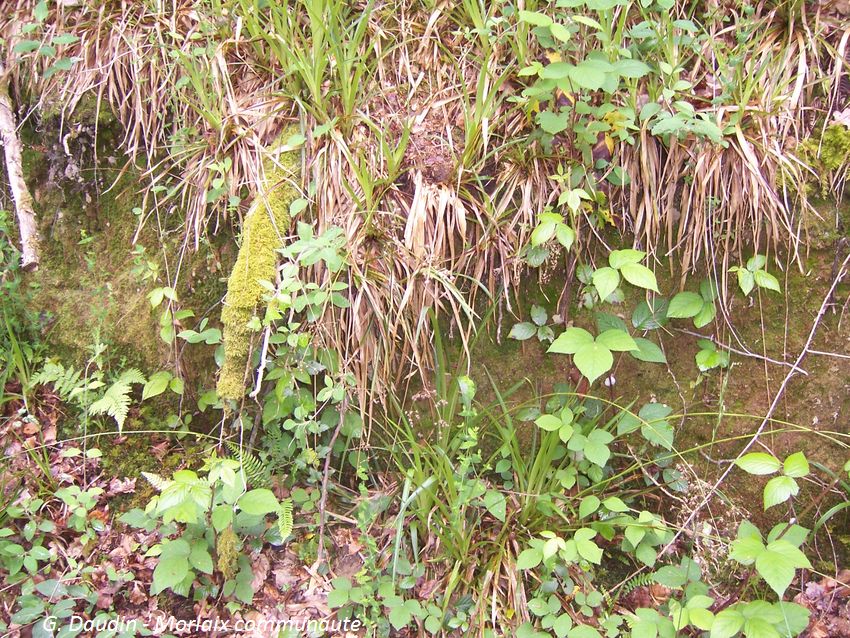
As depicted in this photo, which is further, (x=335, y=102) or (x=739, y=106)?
(x=335, y=102)

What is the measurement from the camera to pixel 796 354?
7.73 ft

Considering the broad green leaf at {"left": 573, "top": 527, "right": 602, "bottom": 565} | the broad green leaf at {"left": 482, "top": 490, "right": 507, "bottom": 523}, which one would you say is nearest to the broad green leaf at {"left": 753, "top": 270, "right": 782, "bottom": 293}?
the broad green leaf at {"left": 573, "top": 527, "right": 602, "bottom": 565}

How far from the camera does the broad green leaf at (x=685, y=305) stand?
2.28m

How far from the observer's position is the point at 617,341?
6.56 ft

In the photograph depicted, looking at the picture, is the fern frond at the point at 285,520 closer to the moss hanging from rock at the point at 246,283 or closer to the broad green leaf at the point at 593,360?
the moss hanging from rock at the point at 246,283

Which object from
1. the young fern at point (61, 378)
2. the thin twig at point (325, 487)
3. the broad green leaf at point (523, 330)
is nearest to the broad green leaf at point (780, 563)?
the broad green leaf at point (523, 330)

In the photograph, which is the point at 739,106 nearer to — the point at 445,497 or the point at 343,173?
the point at 343,173

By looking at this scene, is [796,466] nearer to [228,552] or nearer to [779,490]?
[779,490]

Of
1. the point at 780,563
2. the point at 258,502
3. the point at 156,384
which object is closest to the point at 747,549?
the point at 780,563

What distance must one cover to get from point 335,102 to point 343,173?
0.40 m

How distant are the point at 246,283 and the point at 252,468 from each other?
0.75 metres

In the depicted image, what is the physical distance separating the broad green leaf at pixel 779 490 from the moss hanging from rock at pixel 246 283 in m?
1.97

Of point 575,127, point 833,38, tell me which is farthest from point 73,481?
point 833,38

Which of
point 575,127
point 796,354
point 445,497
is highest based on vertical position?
point 575,127
